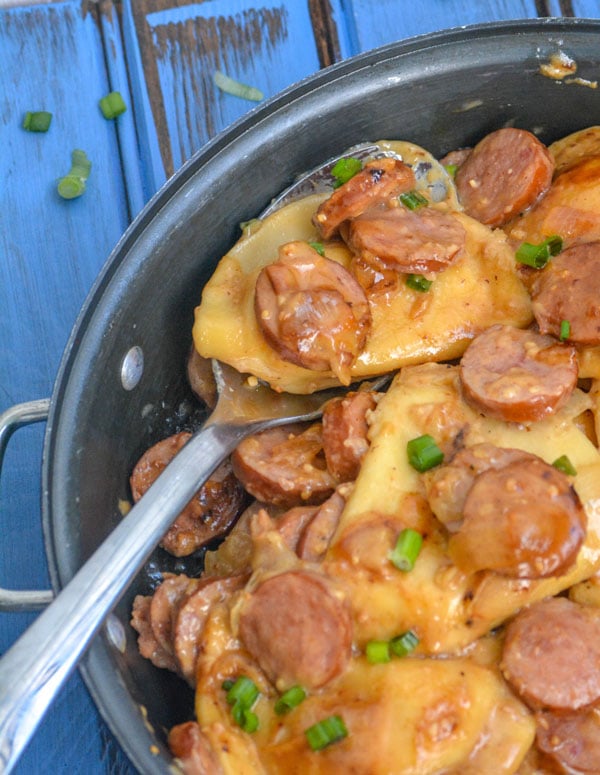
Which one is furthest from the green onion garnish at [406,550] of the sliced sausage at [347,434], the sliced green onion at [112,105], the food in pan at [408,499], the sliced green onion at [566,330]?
the sliced green onion at [112,105]

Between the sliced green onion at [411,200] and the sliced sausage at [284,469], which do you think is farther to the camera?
the sliced green onion at [411,200]

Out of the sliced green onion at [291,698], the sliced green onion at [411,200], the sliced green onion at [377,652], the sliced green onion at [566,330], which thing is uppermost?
the sliced green onion at [411,200]

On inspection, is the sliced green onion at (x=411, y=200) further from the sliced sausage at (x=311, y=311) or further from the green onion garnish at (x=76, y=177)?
the green onion garnish at (x=76, y=177)

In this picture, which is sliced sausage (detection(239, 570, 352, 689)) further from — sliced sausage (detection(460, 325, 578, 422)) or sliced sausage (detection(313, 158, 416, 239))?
sliced sausage (detection(313, 158, 416, 239))

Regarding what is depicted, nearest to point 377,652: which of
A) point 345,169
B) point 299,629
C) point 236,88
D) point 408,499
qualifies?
point 299,629

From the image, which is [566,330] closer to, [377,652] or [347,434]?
[347,434]

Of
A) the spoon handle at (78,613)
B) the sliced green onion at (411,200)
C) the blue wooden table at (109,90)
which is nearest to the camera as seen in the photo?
the spoon handle at (78,613)

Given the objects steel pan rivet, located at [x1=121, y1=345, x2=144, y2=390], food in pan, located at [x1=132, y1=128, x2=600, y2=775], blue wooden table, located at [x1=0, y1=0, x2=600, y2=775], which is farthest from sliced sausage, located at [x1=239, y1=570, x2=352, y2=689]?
blue wooden table, located at [x1=0, y1=0, x2=600, y2=775]
